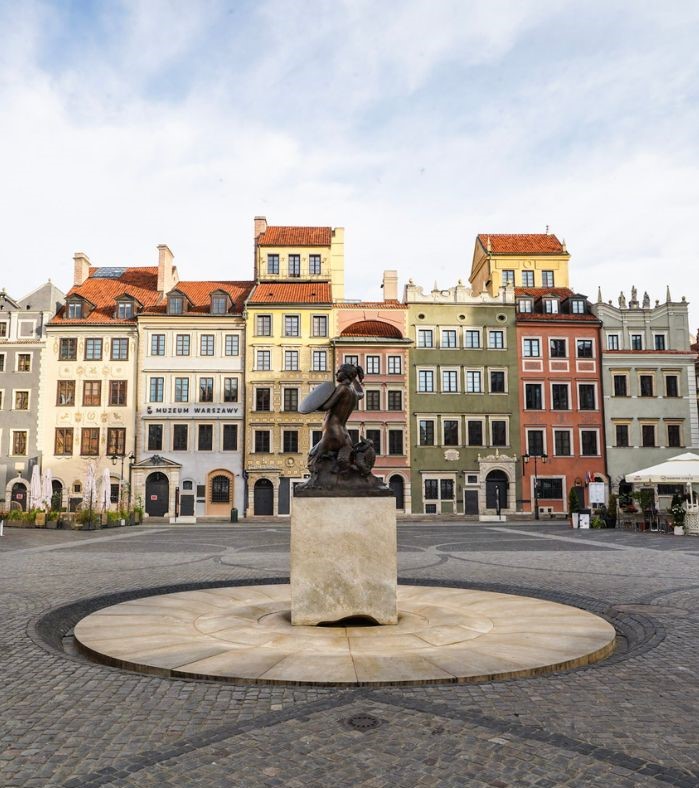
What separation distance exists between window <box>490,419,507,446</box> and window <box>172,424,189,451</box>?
1971 cm

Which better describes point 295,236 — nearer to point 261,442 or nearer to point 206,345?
point 206,345

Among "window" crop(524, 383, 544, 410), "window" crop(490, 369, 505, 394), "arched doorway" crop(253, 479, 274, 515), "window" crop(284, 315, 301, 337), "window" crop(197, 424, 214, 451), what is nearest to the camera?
"arched doorway" crop(253, 479, 274, 515)

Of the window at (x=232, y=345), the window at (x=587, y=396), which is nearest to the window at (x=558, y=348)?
the window at (x=587, y=396)

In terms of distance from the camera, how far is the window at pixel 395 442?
44.5 meters

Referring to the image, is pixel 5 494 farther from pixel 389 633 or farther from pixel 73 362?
pixel 389 633

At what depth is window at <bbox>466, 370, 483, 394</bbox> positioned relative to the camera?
45.6 metres

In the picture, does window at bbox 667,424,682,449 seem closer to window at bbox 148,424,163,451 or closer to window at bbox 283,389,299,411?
window at bbox 283,389,299,411

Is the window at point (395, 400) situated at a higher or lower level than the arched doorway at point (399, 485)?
higher

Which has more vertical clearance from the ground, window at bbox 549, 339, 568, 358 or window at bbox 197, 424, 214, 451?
window at bbox 549, 339, 568, 358

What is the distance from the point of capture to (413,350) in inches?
1797

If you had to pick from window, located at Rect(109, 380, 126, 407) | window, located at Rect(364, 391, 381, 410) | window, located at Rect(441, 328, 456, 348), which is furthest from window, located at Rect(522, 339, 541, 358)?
window, located at Rect(109, 380, 126, 407)

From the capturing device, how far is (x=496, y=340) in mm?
46188

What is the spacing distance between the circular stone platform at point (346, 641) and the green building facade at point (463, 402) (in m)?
34.6

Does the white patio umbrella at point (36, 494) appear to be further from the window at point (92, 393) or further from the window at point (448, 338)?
the window at point (448, 338)
